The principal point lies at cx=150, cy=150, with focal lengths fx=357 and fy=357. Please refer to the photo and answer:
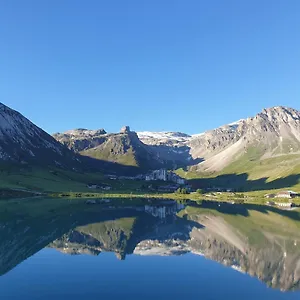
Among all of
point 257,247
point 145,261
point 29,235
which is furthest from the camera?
point 29,235

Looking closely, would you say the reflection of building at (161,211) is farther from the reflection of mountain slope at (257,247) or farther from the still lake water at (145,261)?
the still lake water at (145,261)

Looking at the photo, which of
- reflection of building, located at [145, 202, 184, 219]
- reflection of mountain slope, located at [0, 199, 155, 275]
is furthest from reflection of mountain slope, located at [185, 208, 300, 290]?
reflection of building, located at [145, 202, 184, 219]

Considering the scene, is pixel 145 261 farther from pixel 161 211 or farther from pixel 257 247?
pixel 161 211

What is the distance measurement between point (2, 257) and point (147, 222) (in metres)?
57.5

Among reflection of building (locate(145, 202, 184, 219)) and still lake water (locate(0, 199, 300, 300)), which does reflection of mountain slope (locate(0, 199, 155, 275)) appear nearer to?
still lake water (locate(0, 199, 300, 300))

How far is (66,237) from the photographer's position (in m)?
74.5

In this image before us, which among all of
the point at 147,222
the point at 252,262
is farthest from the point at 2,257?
the point at 147,222

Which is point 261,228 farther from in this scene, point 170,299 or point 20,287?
point 20,287

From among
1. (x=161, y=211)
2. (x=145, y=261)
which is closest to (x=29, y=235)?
(x=145, y=261)

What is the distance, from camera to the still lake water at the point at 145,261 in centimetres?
3934

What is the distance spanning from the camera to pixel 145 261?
5584cm

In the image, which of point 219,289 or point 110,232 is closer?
point 219,289

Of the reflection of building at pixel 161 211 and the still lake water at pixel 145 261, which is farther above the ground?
the reflection of building at pixel 161 211

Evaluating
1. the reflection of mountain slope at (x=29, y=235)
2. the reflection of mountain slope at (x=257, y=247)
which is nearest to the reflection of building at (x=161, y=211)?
the reflection of mountain slope at (x=257, y=247)
